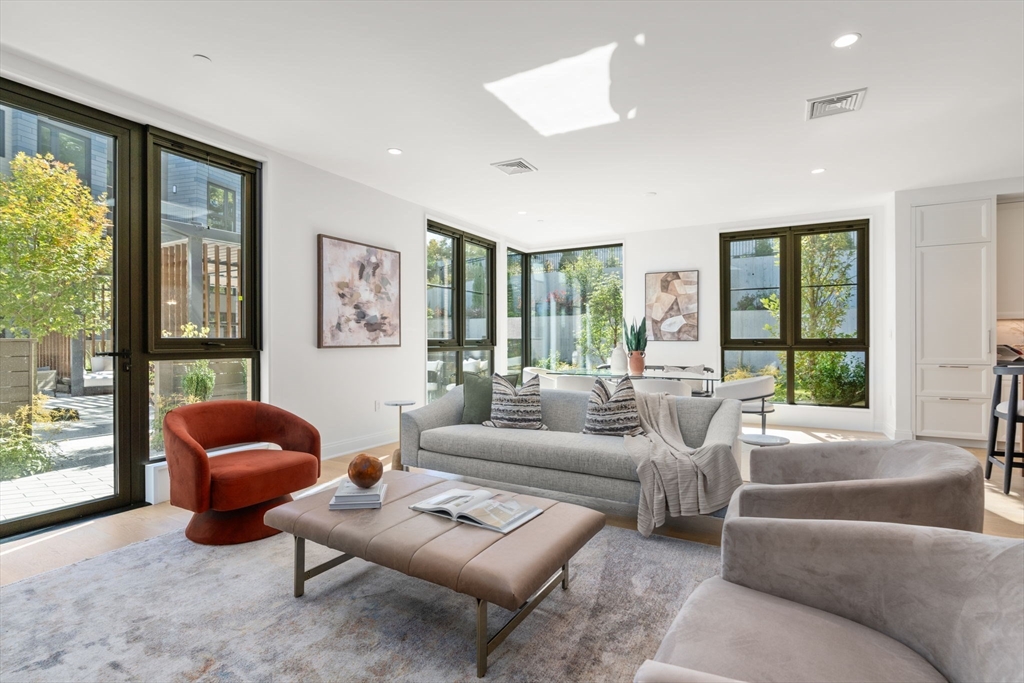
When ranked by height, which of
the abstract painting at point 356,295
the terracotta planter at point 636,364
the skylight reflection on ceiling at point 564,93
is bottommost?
the terracotta planter at point 636,364

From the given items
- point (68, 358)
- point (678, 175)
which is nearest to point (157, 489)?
point (68, 358)

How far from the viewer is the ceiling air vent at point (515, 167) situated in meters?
4.17

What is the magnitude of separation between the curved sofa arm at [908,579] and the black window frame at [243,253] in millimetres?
3650

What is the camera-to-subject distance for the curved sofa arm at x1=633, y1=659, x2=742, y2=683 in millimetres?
803

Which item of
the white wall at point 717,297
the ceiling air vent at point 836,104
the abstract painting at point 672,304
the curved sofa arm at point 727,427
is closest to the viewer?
the curved sofa arm at point 727,427

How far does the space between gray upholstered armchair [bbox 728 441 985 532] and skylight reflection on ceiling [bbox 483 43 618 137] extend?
86.3 inches

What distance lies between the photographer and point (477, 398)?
395 cm

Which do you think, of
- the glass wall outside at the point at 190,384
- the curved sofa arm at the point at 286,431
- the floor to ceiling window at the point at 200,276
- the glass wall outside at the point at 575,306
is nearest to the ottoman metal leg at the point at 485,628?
the curved sofa arm at the point at 286,431

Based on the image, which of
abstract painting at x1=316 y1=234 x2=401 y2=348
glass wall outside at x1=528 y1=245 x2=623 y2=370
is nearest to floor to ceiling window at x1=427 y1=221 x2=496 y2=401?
abstract painting at x1=316 y1=234 x2=401 y2=348

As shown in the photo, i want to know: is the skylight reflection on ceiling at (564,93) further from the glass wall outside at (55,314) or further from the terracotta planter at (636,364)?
the glass wall outside at (55,314)

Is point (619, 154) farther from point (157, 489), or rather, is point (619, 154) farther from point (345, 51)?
point (157, 489)

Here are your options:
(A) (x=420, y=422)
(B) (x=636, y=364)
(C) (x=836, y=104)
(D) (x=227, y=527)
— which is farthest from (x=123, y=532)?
(C) (x=836, y=104)

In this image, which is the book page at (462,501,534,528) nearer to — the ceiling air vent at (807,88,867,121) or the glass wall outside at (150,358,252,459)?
the glass wall outside at (150,358,252,459)

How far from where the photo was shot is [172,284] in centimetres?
351
